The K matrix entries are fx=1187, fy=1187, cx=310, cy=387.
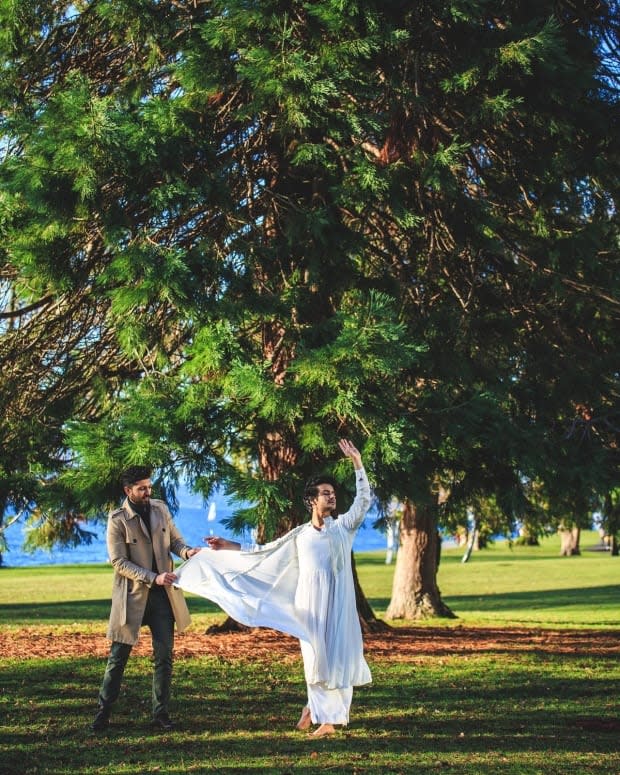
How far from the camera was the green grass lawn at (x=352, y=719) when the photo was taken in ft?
26.7

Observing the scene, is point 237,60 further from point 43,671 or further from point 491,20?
point 43,671

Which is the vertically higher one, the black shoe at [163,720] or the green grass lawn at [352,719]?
the black shoe at [163,720]

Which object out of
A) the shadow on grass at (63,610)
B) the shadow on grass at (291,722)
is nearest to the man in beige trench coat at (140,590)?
the shadow on grass at (291,722)

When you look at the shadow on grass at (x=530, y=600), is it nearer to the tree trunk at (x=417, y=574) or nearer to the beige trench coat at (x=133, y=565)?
the tree trunk at (x=417, y=574)

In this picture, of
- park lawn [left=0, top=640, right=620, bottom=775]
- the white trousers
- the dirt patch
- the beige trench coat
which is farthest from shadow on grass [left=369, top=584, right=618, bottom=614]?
the beige trench coat

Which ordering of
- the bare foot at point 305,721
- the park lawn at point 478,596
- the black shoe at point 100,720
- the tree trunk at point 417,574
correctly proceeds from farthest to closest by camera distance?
the park lawn at point 478,596, the tree trunk at point 417,574, the bare foot at point 305,721, the black shoe at point 100,720

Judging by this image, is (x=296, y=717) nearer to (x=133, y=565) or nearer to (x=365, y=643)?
(x=133, y=565)

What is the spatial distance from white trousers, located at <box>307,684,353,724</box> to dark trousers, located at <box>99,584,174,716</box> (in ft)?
3.67

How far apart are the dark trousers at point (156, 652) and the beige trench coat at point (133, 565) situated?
0.07 metres

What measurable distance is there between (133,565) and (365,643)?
26.0 feet

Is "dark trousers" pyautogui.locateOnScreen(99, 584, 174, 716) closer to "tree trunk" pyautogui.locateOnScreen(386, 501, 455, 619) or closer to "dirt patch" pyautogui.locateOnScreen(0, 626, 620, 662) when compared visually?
"dirt patch" pyautogui.locateOnScreen(0, 626, 620, 662)

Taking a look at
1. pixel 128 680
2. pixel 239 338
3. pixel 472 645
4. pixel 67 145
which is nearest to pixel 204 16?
pixel 67 145

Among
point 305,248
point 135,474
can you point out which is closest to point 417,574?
point 305,248

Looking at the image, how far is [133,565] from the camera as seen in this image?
9.00m
